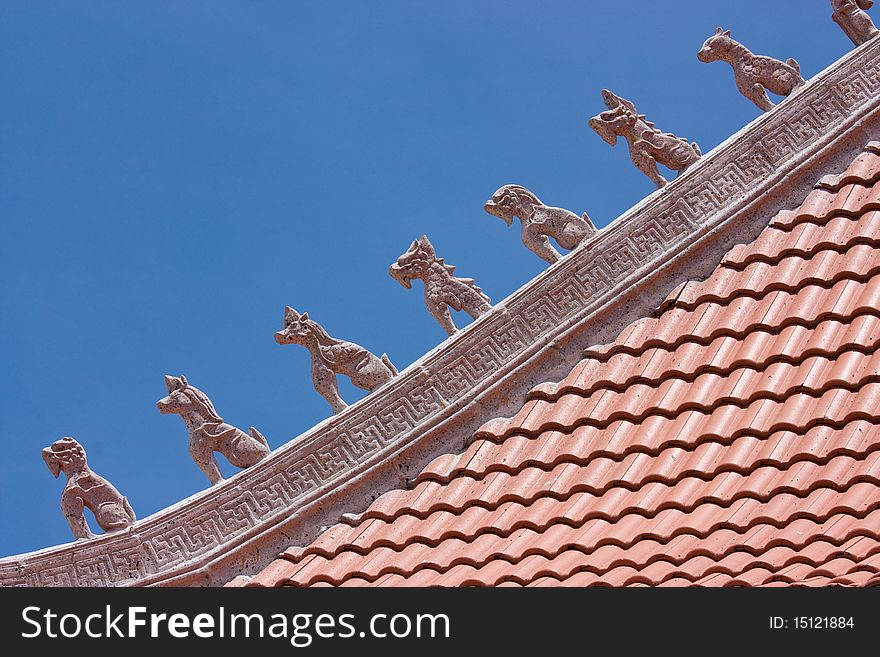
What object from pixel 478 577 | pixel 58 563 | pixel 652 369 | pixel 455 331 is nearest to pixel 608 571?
pixel 478 577

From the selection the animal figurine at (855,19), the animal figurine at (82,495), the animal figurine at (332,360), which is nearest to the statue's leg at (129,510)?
the animal figurine at (82,495)

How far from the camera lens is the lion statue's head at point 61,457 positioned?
8617 millimetres

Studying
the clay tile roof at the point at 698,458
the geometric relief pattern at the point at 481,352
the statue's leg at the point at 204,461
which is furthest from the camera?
the statue's leg at the point at 204,461

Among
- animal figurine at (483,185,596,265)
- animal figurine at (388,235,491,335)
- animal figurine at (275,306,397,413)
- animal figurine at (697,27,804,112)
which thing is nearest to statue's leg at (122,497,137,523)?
animal figurine at (275,306,397,413)

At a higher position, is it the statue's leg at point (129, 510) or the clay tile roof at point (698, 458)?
the statue's leg at point (129, 510)

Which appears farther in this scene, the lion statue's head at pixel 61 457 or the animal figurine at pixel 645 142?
the animal figurine at pixel 645 142

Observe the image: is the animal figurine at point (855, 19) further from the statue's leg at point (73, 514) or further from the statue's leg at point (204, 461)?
the statue's leg at point (73, 514)

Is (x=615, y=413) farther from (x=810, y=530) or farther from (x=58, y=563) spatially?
(x=58, y=563)

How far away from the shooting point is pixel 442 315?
9180mm

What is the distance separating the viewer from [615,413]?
329 inches

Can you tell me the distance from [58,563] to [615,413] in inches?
117
